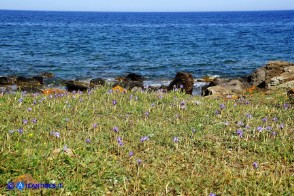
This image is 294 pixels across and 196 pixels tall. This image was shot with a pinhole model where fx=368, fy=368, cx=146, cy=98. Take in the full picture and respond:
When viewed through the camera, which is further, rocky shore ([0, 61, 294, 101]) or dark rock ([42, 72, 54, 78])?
dark rock ([42, 72, 54, 78])

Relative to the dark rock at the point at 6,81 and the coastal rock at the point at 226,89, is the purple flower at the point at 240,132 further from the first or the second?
the dark rock at the point at 6,81

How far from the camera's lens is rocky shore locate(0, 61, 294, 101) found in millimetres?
14250

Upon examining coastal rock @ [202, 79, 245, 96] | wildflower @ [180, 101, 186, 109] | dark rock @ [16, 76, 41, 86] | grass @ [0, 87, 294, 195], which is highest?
wildflower @ [180, 101, 186, 109]

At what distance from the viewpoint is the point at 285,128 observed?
6375 mm

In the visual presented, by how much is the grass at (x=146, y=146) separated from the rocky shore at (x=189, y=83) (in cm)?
496

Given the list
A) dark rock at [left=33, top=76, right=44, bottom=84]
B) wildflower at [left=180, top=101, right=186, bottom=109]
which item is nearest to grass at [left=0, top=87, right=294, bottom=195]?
wildflower at [left=180, top=101, right=186, bottom=109]

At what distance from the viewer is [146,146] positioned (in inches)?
218

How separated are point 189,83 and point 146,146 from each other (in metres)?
11.7

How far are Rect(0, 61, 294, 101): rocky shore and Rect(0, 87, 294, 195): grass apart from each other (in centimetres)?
496

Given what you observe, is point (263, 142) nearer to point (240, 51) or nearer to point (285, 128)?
point (285, 128)

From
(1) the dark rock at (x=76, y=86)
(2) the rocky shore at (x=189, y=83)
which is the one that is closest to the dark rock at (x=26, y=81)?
(2) the rocky shore at (x=189, y=83)

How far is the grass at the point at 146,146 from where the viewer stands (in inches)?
170

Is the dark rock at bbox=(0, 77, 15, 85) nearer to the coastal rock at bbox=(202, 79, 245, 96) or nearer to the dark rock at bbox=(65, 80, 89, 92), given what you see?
the dark rock at bbox=(65, 80, 89, 92)

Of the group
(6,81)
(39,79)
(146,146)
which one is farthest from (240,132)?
(6,81)
